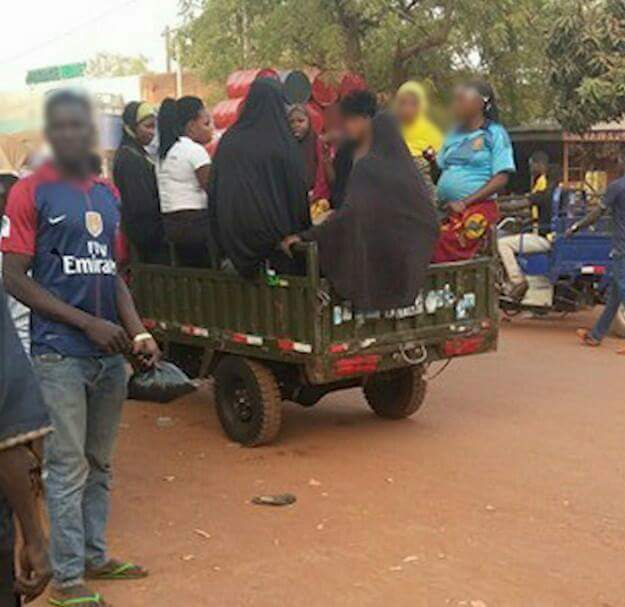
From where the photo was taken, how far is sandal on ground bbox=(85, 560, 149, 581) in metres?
4.12

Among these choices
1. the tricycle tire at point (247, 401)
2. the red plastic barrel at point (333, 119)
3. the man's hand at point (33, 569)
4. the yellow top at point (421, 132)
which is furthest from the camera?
the yellow top at point (421, 132)

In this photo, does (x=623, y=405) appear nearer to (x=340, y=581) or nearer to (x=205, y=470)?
(x=205, y=470)

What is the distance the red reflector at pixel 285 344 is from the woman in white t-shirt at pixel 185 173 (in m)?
0.82

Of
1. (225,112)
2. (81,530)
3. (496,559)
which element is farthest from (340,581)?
(225,112)

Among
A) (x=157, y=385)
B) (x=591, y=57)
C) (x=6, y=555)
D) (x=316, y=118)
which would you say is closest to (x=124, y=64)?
(x=591, y=57)

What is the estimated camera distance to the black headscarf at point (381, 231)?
5512 millimetres

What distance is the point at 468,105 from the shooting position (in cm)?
664

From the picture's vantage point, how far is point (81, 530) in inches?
150

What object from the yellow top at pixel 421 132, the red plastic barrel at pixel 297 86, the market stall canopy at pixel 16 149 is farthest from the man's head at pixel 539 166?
the market stall canopy at pixel 16 149

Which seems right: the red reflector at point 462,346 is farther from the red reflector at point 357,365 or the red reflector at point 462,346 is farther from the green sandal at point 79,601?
the green sandal at point 79,601

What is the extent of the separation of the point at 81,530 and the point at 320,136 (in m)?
4.19

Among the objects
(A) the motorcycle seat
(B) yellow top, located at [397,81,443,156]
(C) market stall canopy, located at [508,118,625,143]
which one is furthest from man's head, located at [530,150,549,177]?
(B) yellow top, located at [397,81,443,156]

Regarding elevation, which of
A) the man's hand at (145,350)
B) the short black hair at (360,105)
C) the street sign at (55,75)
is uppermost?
the street sign at (55,75)

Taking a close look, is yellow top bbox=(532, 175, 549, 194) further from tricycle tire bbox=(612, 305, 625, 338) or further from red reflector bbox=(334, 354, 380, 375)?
red reflector bbox=(334, 354, 380, 375)
